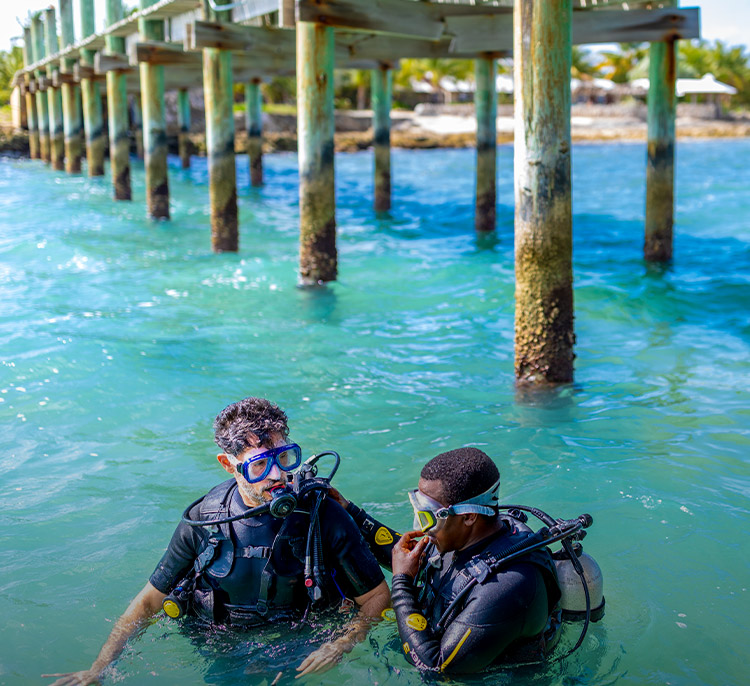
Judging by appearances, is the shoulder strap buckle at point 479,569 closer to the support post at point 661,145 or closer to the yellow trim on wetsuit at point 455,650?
the yellow trim on wetsuit at point 455,650

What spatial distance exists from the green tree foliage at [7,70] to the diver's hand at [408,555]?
57625mm

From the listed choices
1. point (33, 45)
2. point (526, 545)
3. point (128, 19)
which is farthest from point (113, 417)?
point (33, 45)

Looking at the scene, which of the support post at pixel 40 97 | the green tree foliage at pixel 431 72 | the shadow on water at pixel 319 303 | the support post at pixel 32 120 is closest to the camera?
the shadow on water at pixel 319 303

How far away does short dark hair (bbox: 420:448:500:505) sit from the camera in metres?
3.00

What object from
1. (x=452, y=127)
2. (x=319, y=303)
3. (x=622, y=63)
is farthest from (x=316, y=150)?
(x=622, y=63)

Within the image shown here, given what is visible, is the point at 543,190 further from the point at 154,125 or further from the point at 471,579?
the point at 154,125

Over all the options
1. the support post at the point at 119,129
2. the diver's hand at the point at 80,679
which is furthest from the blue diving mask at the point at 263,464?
the support post at the point at 119,129

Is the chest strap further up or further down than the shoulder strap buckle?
further down

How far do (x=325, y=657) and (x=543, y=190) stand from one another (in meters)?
4.66

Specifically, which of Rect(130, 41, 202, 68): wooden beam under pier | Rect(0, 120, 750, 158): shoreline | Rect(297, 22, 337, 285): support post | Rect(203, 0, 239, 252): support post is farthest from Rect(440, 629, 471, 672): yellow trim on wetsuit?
Rect(0, 120, 750, 158): shoreline

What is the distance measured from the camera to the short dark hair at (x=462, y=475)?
300 centimetres

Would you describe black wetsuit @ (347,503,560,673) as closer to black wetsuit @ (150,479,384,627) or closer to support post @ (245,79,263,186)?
black wetsuit @ (150,479,384,627)

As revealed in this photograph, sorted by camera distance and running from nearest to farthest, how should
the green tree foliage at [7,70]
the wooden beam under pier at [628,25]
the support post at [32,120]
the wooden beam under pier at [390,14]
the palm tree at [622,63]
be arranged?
the wooden beam under pier at [390,14], the wooden beam under pier at [628,25], the support post at [32,120], the green tree foliage at [7,70], the palm tree at [622,63]

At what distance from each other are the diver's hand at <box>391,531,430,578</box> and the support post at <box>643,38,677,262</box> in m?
10.0
